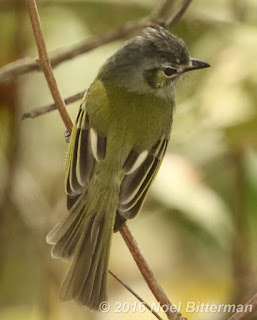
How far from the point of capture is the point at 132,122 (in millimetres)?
3605

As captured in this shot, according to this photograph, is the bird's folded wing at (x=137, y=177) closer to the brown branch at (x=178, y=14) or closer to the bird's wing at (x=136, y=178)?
the bird's wing at (x=136, y=178)

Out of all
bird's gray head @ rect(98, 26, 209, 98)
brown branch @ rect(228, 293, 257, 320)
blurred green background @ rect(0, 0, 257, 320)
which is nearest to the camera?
brown branch @ rect(228, 293, 257, 320)

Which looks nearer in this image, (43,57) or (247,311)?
(247,311)

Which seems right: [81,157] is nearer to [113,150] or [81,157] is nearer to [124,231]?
[113,150]

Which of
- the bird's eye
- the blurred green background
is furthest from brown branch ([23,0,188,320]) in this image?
the blurred green background

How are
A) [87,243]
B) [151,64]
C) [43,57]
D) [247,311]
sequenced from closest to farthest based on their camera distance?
1. [247,311]
2. [43,57]
3. [87,243]
4. [151,64]

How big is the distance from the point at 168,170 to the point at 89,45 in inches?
33.2

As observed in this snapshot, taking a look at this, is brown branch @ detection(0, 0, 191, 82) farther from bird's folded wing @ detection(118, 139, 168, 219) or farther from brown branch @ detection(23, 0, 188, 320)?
bird's folded wing @ detection(118, 139, 168, 219)

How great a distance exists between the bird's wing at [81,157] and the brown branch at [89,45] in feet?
0.97

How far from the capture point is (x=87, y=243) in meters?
3.24

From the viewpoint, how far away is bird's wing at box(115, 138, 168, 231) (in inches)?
129

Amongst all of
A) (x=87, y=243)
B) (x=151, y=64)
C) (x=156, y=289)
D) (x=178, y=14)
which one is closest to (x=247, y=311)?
(x=156, y=289)

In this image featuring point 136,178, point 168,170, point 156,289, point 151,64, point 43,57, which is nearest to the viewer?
point 156,289

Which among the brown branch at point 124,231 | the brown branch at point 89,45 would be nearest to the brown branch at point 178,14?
the brown branch at point 89,45
